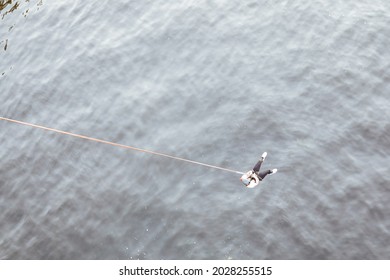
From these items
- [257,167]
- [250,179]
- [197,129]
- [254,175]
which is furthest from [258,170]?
[197,129]

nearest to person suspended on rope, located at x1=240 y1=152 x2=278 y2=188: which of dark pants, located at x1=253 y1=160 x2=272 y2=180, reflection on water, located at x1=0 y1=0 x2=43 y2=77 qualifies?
dark pants, located at x1=253 y1=160 x2=272 y2=180

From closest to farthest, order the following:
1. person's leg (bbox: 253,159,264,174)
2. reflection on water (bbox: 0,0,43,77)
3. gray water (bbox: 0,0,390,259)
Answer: gray water (bbox: 0,0,390,259)
person's leg (bbox: 253,159,264,174)
reflection on water (bbox: 0,0,43,77)

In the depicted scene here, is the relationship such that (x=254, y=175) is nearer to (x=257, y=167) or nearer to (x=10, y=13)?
(x=257, y=167)

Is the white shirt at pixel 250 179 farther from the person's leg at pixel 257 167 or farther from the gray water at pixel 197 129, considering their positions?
the gray water at pixel 197 129

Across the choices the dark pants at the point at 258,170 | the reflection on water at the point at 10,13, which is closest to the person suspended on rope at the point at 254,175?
the dark pants at the point at 258,170

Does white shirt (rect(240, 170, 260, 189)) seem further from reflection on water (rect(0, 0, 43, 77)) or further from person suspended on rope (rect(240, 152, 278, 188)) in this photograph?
reflection on water (rect(0, 0, 43, 77))
